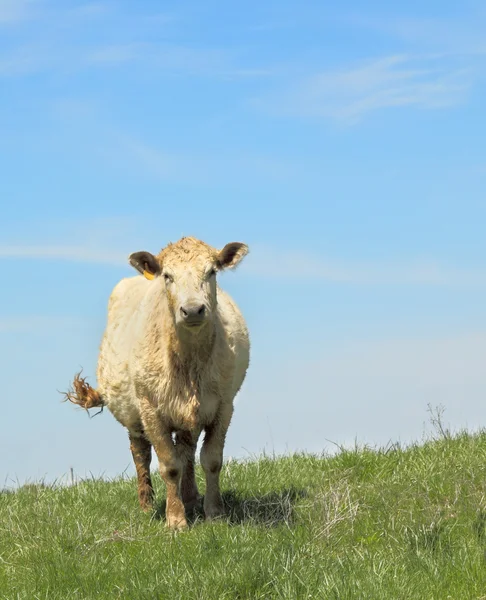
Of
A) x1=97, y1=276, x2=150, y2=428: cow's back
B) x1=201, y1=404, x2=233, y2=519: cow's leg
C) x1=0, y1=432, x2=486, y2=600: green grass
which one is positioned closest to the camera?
x1=0, y1=432, x2=486, y2=600: green grass

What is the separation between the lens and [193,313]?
27.5 feet

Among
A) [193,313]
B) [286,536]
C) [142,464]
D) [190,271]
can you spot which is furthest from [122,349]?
[286,536]

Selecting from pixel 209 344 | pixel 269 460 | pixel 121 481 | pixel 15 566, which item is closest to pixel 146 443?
pixel 121 481

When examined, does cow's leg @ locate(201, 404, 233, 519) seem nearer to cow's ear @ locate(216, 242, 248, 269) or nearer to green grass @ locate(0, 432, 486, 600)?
green grass @ locate(0, 432, 486, 600)

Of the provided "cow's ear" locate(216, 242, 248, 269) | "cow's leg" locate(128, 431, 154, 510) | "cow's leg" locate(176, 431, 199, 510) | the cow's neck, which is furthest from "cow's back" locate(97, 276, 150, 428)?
"cow's ear" locate(216, 242, 248, 269)

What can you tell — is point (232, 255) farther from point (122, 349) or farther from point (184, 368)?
point (122, 349)

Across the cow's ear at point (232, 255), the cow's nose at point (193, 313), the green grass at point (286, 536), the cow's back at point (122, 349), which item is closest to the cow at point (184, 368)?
the cow's ear at point (232, 255)

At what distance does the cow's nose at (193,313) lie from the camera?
330 inches

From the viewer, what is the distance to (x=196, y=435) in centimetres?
952

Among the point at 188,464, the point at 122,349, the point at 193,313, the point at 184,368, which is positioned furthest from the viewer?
the point at 122,349

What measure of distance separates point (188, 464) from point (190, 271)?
2270mm

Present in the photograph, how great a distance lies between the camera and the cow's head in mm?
8500

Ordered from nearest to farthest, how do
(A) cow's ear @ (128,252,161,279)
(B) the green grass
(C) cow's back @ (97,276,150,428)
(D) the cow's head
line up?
(B) the green grass, (D) the cow's head, (A) cow's ear @ (128,252,161,279), (C) cow's back @ (97,276,150,428)

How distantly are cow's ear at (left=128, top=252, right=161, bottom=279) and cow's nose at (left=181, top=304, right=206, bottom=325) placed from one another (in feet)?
3.11
